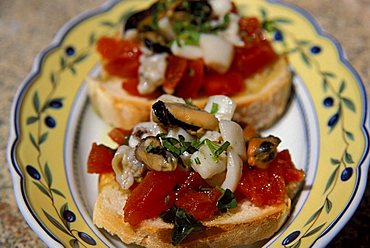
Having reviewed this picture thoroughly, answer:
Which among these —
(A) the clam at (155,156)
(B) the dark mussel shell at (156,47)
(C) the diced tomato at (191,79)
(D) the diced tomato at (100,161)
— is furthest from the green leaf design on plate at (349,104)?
(D) the diced tomato at (100,161)

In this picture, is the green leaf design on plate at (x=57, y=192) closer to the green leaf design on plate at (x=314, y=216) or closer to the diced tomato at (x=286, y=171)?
the diced tomato at (x=286, y=171)

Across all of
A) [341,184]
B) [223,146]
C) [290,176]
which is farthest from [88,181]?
[341,184]

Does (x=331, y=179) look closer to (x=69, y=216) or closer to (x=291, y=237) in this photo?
(x=291, y=237)

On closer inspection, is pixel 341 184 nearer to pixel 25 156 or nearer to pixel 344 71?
pixel 344 71

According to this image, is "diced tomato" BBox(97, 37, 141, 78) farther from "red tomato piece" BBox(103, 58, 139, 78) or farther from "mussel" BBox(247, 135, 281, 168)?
"mussel" BBox(247, 135, 281, 168)

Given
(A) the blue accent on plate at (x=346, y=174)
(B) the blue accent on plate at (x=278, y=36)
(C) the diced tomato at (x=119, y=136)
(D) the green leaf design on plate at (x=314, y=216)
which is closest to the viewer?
(D) the green leaf design on plate at (x=314, y=216)

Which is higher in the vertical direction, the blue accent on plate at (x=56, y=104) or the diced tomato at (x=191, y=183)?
the diced tomato at (x=191, y=183)

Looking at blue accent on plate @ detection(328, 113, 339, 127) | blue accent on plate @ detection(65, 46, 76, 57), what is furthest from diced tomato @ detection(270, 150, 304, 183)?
blue accent on plate @ detection(65, 46, 76, 57)
